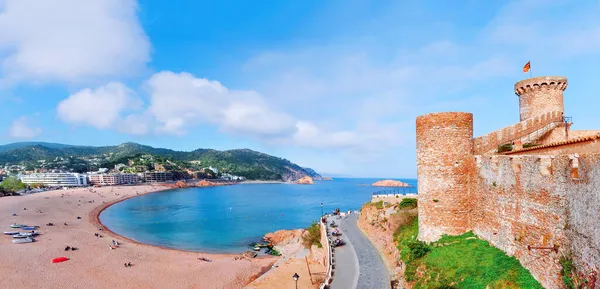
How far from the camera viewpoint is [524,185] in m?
10.1

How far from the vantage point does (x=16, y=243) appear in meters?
37.2

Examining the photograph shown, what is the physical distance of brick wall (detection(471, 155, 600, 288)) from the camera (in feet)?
24.2

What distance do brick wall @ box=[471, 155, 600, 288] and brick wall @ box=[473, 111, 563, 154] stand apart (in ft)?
5.64

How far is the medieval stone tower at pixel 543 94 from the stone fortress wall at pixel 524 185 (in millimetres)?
43

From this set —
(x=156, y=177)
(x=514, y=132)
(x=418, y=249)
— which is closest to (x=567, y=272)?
(x=418, y=249)

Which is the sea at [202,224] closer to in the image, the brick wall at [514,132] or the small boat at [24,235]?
the small boat at [24,235]

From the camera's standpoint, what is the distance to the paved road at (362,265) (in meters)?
16.9

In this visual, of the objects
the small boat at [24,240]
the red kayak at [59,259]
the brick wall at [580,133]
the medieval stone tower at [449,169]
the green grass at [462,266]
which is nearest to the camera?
the green grass at [462,266]

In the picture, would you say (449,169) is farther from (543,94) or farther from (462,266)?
(543,94)

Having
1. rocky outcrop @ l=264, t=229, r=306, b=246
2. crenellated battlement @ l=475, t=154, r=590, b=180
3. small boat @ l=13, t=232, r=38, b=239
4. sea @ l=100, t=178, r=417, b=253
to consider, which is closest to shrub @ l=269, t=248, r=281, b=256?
rocky outcrop @ l=264, t=229, r=306, b=246

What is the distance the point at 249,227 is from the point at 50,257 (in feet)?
93.7

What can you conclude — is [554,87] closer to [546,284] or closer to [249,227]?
[546,284]

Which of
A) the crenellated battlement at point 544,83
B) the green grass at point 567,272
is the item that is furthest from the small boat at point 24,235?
the crenellated battlement at point 544,83

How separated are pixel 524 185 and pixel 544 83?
9720 millimetres
